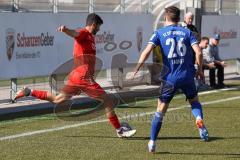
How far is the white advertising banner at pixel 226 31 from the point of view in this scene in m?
20.8

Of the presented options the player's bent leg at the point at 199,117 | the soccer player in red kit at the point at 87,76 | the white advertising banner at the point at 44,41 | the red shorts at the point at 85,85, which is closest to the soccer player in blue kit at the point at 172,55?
the player's bent leg at the point at 199,117

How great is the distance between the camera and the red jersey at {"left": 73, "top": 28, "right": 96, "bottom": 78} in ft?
34.4

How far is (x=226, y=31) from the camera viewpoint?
2192 centimetres

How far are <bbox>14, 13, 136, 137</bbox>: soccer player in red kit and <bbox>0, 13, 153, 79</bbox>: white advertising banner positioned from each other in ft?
10.3

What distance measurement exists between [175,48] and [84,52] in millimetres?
1682

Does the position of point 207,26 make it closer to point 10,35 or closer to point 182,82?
point 10,35

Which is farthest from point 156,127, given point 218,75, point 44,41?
point 218,75

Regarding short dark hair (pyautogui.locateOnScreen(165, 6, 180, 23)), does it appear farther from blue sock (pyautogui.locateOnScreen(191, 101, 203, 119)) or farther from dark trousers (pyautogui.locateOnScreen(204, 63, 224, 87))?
dark trousers (pyautogui.locateOnScreen(204, 63, 224, 87))

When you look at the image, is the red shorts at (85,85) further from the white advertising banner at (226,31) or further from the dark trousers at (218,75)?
the white advertising banner at (226,31)

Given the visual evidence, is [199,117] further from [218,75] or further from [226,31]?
[226,31]

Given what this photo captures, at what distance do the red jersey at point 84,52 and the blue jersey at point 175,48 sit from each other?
133 centimetres

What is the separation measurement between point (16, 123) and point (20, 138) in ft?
5.39

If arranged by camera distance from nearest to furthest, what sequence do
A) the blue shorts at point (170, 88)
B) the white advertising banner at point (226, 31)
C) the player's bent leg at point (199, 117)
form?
the blue shorts at point (170, 88) → the player's bent leg at point (199, 117) → the white advertising banner at point (226, 31)

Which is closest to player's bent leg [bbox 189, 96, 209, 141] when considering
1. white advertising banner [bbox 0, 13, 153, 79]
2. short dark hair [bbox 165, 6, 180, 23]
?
short dark hair [bbox 165, 6, 180, 23]
